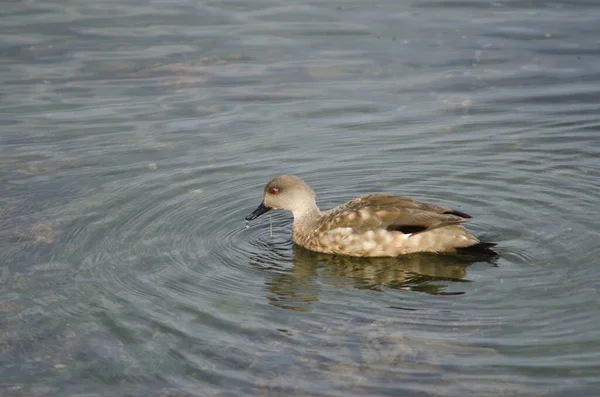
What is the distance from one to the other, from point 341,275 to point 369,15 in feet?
33.7

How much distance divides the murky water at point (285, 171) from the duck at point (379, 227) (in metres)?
0.20

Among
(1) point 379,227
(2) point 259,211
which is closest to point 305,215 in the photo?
(2) point 259,211

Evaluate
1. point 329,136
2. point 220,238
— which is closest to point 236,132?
point 329,136

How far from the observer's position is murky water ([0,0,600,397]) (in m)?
7.91

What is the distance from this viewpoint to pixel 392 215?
10.3 m

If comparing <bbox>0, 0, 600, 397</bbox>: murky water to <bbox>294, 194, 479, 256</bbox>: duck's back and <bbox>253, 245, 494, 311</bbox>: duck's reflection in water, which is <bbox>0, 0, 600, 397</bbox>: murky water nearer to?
<bbox>253, 245, 494, 311</bbox>: duck's reflection in water

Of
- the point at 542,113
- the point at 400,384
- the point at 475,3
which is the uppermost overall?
the point at 475,3

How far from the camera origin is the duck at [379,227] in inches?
396

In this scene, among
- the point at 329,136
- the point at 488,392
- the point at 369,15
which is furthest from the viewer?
the point at 369,15

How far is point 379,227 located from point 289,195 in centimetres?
127

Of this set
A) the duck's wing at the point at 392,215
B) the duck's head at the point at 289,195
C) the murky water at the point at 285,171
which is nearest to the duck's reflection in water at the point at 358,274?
the murky water at the point at 285,171

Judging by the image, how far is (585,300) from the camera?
8.62 m

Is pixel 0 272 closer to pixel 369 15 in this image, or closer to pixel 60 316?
pixel 60 316

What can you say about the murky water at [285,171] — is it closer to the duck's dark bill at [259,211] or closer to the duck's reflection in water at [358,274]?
the duck's reflection in water at [358,274]
